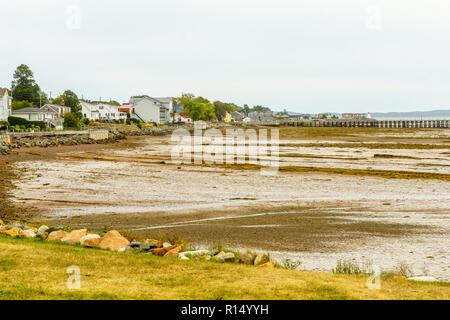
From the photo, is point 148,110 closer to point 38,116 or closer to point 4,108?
point 38,116

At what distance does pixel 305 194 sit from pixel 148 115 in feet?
417

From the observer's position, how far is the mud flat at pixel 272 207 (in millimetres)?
12297

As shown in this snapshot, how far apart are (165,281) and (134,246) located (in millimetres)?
3030

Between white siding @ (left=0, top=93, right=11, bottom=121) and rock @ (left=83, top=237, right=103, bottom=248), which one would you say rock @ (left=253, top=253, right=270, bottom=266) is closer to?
rock @ (left=83, top=237, right=103, bottom=248)

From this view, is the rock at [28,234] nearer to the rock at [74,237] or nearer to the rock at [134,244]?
the rock at [74,237]

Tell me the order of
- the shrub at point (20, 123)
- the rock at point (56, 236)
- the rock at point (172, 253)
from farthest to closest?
1. the shrub at point (20, 123)
2. the rock at point (56, 236)
3. the rock at point (172, 253)

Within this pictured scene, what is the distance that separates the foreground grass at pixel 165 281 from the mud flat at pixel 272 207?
8.32ft

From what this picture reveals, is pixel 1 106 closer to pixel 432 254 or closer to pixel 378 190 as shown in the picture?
pixel 378 190

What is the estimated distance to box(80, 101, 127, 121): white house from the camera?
126312mm

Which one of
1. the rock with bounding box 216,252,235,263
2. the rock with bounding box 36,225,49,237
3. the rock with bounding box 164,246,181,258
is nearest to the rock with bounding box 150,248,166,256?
the rock with bounding box 164,246,181,258

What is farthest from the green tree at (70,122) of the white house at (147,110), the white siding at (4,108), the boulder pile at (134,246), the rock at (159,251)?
the rock at (159,251)
